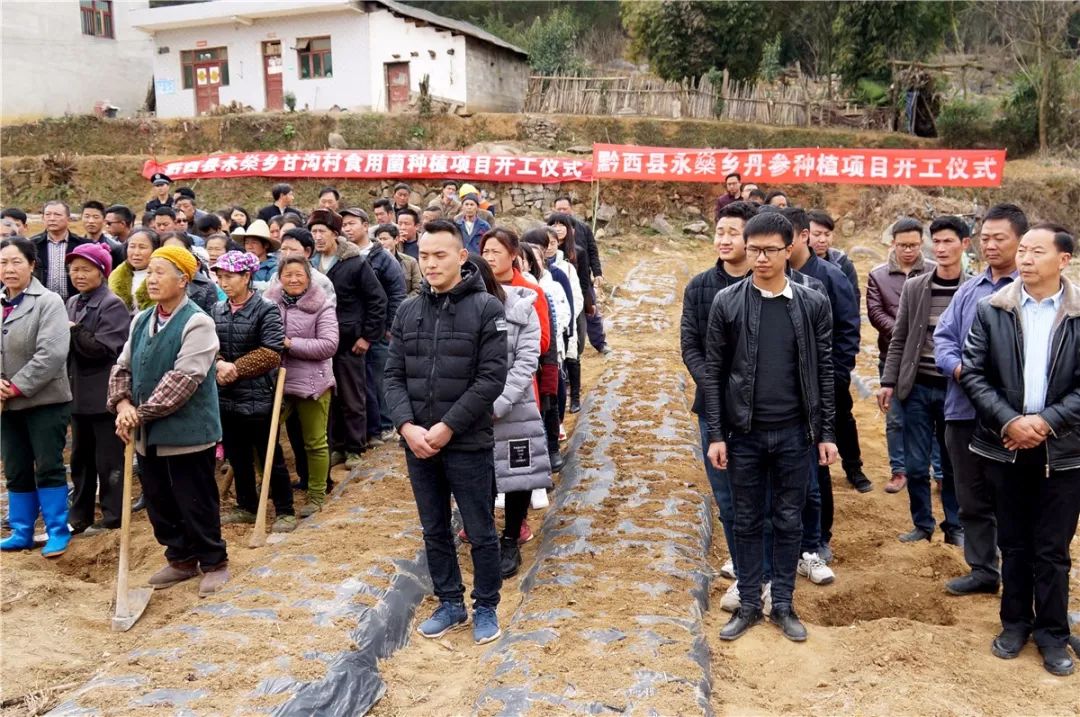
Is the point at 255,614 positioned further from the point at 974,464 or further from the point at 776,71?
the point at 776,71

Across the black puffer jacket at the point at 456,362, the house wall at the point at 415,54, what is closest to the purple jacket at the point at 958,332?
the black puffer jacket at the point at 456,362

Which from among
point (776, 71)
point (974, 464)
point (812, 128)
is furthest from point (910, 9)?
point (974, 464)

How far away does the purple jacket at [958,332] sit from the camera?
12.6 feet

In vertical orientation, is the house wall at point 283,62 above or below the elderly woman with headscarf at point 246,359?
above

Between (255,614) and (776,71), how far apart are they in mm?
25853

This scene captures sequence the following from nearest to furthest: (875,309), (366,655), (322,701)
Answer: (322,701), (366,655), (875,309)

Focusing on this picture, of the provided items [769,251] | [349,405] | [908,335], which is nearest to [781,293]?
[769,251]

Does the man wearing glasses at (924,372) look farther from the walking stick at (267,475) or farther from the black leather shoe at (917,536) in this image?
the walking stick at (267,475)

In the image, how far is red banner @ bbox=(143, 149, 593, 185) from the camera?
53.6 feet

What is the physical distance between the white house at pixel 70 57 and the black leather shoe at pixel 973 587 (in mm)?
25839

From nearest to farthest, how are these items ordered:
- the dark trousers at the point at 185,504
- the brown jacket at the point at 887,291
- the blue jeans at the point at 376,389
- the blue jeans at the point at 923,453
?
the dark trousers at the point at 185,504 < the blue jeans at the point at 923,453 < the brown jacket at the point at 887,291 < the blue jeans at the point at 376,389

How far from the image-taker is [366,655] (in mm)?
3377

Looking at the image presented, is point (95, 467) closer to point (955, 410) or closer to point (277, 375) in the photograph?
point (277, 375)

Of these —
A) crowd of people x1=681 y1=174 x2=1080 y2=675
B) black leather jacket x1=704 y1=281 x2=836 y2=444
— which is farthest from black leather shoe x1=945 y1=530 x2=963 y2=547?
black leather jacket x1=704 y1=281 x2=836 y2=444
